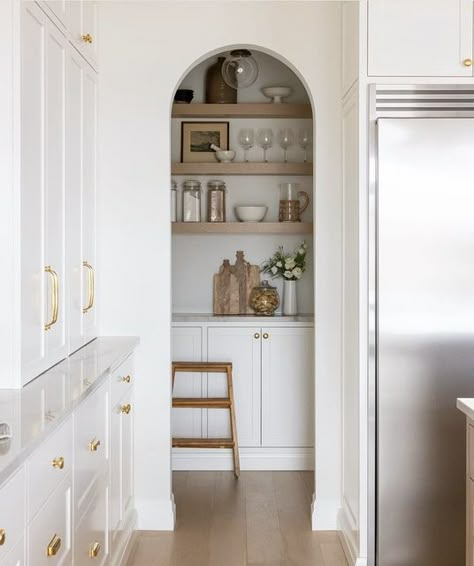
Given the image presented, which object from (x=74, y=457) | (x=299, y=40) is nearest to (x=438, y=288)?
(x=299, y=40)

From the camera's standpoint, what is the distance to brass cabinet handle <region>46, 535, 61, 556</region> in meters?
1.81

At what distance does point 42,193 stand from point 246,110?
2163 mm

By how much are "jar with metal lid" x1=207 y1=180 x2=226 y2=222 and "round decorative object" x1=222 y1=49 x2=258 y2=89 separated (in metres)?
0.68

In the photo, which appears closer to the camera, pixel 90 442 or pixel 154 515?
pixel 90 442

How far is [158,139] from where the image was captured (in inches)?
133

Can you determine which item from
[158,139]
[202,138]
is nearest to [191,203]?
[202,138]

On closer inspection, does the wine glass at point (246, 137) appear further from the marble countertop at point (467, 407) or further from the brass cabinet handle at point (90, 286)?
the marble countertop at point (467, 407)

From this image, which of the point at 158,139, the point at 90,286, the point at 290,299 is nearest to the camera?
the point at 90,286

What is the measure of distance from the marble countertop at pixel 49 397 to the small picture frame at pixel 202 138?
1.84m

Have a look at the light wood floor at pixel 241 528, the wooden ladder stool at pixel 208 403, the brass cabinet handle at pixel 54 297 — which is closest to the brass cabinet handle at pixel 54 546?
the brass cabinet handle at pixel 54 297

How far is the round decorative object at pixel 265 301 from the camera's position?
4.47m

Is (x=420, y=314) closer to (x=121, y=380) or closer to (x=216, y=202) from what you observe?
(x=121, y=380)

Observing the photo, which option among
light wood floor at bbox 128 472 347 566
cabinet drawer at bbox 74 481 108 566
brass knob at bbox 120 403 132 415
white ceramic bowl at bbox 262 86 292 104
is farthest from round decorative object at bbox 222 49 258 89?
cabinet drawer at bbox 74 481 108 566

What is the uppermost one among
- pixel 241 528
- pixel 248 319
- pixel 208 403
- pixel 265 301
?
pixel 265 301
